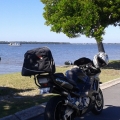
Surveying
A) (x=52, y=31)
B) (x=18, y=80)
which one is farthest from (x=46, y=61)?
(x=52, y=31)

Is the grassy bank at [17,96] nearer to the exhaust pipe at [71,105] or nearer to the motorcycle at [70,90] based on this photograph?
the motorcycle at [70,90]

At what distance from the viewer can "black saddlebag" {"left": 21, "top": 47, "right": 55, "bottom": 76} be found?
4.82 m

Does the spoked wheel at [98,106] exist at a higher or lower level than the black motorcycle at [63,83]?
lower

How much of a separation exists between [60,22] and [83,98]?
13130mm

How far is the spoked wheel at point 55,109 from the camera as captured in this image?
509cm

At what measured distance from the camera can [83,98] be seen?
18.9ft

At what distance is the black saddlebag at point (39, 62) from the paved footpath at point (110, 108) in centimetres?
178

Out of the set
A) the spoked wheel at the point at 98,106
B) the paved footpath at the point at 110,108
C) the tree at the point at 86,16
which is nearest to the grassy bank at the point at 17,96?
the paved footpath at the point at 110,108

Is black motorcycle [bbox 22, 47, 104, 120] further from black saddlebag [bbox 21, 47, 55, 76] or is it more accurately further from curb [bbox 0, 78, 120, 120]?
curb [bbox 0, 78, 120, 120]

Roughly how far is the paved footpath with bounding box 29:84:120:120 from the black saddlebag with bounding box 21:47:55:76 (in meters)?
1.78

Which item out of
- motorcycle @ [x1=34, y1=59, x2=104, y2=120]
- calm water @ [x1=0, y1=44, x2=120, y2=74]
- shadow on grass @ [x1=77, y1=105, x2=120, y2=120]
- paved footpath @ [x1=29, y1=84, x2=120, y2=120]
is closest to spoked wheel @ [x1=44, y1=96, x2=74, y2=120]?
motorcycle @ [x1=34, y1=59, x2=104, y2=120]

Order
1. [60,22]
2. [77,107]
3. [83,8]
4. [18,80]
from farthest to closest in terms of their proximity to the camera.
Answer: [60,22]
[83,8]
[18,80]
[77,107]

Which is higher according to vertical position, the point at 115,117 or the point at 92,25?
the point at 92,25

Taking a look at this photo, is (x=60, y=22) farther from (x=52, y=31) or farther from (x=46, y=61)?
(x=46, y=61)
